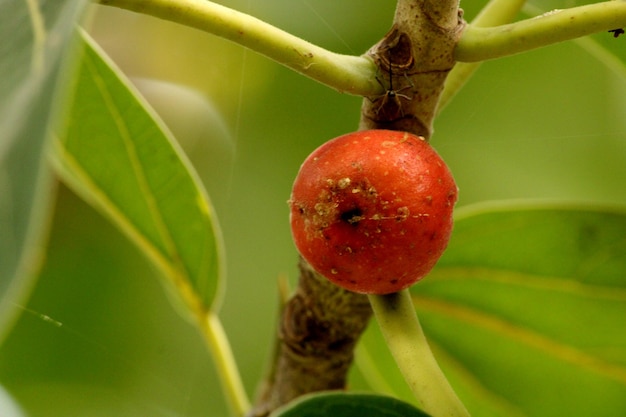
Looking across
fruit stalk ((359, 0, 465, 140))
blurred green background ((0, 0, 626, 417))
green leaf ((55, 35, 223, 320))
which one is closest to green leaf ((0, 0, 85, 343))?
fruit stalk ((359, 0, 465, 140))

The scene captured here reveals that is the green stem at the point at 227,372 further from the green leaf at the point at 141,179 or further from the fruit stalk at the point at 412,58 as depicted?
the fruit stalk at the point at 412,58

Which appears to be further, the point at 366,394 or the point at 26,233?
the point at 366,394

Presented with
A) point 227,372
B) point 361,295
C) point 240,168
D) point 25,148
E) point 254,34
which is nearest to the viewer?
point 25,148

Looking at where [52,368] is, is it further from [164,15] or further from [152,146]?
[164,15]

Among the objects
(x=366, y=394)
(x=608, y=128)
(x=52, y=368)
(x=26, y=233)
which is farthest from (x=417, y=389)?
(x=608, y=128)

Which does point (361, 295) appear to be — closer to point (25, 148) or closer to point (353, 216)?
point (353, 216)

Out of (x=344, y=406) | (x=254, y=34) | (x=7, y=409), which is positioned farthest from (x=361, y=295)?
(x=7, y=409)

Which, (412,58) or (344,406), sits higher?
(412,58)
